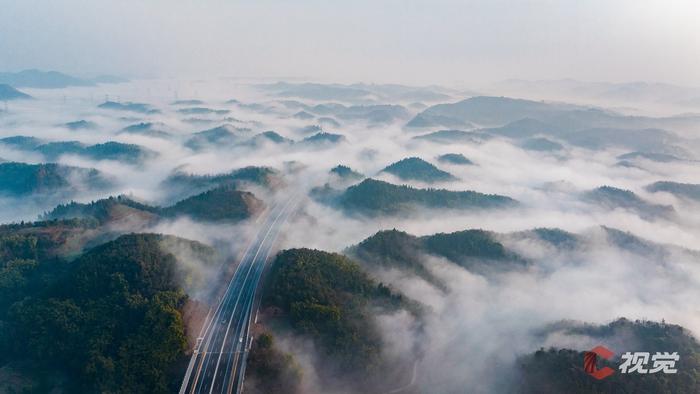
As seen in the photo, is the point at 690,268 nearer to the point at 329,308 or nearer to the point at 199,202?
the point at 329,308

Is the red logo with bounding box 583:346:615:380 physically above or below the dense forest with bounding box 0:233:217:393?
above

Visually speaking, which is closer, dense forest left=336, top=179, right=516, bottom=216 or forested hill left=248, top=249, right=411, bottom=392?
forested hill left=248, top=249, right=411, bottom=392

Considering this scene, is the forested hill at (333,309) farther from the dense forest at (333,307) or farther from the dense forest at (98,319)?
the dense forest at (98,319)

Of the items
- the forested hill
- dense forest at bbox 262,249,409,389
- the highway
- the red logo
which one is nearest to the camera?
the red logo

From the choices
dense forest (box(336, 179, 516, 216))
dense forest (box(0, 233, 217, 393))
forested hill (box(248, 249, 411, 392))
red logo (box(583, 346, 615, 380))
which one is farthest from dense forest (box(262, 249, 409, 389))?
dense forest (box(336, 179, 516, 216))

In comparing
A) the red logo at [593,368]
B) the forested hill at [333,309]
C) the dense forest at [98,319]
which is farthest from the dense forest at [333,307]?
the red logo at [593,368]

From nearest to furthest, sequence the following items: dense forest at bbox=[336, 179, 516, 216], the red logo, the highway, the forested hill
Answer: the red logo, the highway, the forested hill, dense forest at bbox=[336, 179, 516, 216]

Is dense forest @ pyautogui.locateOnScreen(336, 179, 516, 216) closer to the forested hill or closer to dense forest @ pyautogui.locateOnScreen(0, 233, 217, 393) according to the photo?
the forested hill

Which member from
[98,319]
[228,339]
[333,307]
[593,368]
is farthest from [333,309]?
[593,368]

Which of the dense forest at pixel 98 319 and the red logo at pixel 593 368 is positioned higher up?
the red logo at pixel 593 368
